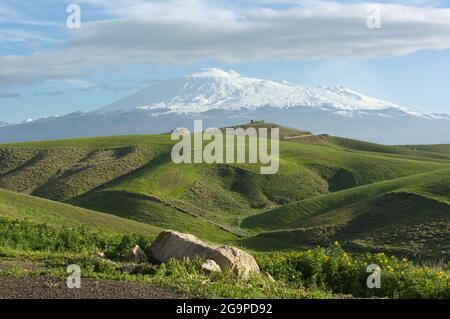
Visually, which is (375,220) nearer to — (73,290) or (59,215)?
(59,215)

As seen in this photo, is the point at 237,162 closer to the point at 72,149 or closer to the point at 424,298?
the point at 72,149

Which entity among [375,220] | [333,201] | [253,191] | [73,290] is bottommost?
[253,191]

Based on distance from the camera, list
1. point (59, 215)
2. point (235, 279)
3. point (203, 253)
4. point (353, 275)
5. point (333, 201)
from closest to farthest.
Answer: point (235, 279) → point (353, 275) → point (203, 253) → point (59, 215) → point (333, 201)

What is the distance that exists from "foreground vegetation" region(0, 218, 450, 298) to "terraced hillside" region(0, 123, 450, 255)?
25.9 m

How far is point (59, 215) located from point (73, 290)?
88.3 feet

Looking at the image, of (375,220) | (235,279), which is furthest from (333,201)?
(235,279)

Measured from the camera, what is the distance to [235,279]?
15.2 meters

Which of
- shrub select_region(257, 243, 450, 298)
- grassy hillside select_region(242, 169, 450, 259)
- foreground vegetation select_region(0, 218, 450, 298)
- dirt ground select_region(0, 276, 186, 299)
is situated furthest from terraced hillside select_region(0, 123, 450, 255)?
dirt ground select_region(0, 276, 186, 299)

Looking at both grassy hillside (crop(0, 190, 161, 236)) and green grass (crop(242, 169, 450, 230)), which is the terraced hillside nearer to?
green grass (crop(242, 169, 450, 230))

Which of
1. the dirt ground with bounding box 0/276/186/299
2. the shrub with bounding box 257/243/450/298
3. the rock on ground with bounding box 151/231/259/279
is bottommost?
the shrub with bounding box 257/243/450/298

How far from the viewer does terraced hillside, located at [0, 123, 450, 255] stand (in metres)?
50.9

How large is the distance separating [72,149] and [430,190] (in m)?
69.3

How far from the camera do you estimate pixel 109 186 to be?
82.0 m

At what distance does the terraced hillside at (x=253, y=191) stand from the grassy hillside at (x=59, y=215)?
1171cm
